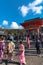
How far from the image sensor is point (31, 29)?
129ft

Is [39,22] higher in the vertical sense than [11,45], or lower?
higher

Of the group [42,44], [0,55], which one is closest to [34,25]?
[42,44]

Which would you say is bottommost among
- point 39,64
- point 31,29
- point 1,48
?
point 39,64

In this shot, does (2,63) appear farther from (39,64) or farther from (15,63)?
(39,64)

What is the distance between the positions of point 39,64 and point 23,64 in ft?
3.77

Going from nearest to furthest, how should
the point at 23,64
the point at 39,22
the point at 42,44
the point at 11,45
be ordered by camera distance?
the point at 23,64 < the point at 11,45 < the point at 42,44 < the point at 39,22

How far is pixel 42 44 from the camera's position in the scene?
2780 centimetres

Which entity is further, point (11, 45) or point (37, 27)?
point (37, 27)

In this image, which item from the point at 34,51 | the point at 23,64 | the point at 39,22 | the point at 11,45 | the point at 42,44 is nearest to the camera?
the point at 23,64

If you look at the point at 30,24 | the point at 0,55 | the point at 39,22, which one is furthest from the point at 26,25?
the point at 0,55

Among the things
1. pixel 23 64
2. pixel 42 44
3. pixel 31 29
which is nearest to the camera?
pixel 23 64

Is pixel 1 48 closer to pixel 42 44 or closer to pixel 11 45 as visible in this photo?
pixel 11 45

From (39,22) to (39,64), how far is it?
20505 mm

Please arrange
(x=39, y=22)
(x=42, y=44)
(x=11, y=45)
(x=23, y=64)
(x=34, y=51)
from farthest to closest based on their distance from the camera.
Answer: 1. (x=39, y=22)
2. (x=42, y=44)
3. (x=34, y=51)
4. (x=11, y=45)
5. (x=23, y=64)
